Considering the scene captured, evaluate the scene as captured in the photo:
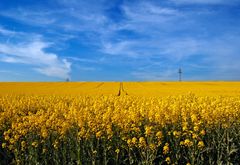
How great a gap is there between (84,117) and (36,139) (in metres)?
1.54

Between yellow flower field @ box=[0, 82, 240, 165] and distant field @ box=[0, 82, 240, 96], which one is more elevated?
distant field @ box=[0, 82, 240, 96]

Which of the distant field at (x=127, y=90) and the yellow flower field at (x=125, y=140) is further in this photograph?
the distant field at (x=127, y=90)

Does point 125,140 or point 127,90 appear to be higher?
point 127,90

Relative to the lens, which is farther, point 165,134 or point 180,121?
point 180,121

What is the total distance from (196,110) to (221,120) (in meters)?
1.72

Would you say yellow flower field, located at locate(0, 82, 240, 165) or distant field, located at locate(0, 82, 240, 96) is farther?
distant field, located at locate(0, 82, 240, 96)

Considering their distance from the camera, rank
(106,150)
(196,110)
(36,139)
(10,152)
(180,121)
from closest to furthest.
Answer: (106,150), (36,139), (10,152), (180,121), (196,110)

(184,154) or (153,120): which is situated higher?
(153,120)

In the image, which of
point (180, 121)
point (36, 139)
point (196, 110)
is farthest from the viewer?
point (196, 110)

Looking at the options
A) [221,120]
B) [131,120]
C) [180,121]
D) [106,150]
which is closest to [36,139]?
[106,150]

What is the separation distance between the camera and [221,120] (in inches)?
367

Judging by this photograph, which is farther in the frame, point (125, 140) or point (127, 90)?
point (127, 90)

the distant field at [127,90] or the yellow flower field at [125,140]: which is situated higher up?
the distant field at [127,90]

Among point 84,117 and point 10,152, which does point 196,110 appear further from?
point 10,152
